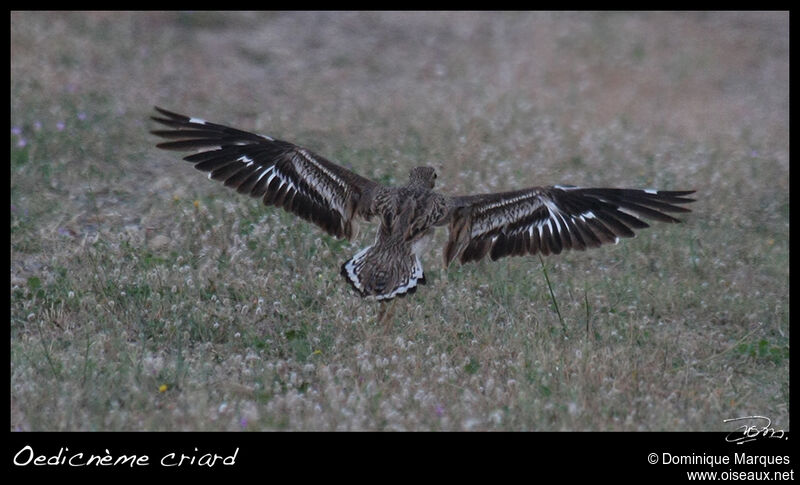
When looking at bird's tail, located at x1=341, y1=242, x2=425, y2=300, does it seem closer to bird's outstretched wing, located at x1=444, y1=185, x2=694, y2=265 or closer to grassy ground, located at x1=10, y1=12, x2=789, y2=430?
grassy ground, located at x1=10, y1=12, x2=789, y2=430

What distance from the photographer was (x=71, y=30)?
12945 mm

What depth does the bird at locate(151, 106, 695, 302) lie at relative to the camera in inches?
273

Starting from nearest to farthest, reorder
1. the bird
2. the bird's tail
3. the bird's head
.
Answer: the bird's tail < the bird < the bird's head

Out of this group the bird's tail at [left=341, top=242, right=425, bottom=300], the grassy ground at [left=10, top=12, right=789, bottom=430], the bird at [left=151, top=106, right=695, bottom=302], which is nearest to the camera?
the grassy ground at [left=10, top=12, right=789, bottom=430]

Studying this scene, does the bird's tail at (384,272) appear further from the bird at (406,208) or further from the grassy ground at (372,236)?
the grassy ground at (372,236)

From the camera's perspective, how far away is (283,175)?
7598 mm

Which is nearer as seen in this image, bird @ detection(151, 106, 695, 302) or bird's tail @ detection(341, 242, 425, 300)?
bird's tail @ detection(341, 242, 425, 300)

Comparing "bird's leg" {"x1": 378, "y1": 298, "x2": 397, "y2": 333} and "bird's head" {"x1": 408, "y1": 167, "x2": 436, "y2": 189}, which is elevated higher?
"bird's head" {"x1": 408, "y1": 167, "x2": 436, "y2": 189}

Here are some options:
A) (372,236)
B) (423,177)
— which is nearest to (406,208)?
(423,177)

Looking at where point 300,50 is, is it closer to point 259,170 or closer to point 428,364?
point 259,170

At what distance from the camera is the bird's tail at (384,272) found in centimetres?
671

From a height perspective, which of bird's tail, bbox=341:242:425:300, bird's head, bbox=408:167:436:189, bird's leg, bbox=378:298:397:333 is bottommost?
bird's leg, bbox=378:298:397:333

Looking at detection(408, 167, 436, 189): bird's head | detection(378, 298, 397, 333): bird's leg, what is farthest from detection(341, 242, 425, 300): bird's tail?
detection(408, 167, 436, 189): bird's head

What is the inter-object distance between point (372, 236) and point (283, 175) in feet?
3.94
